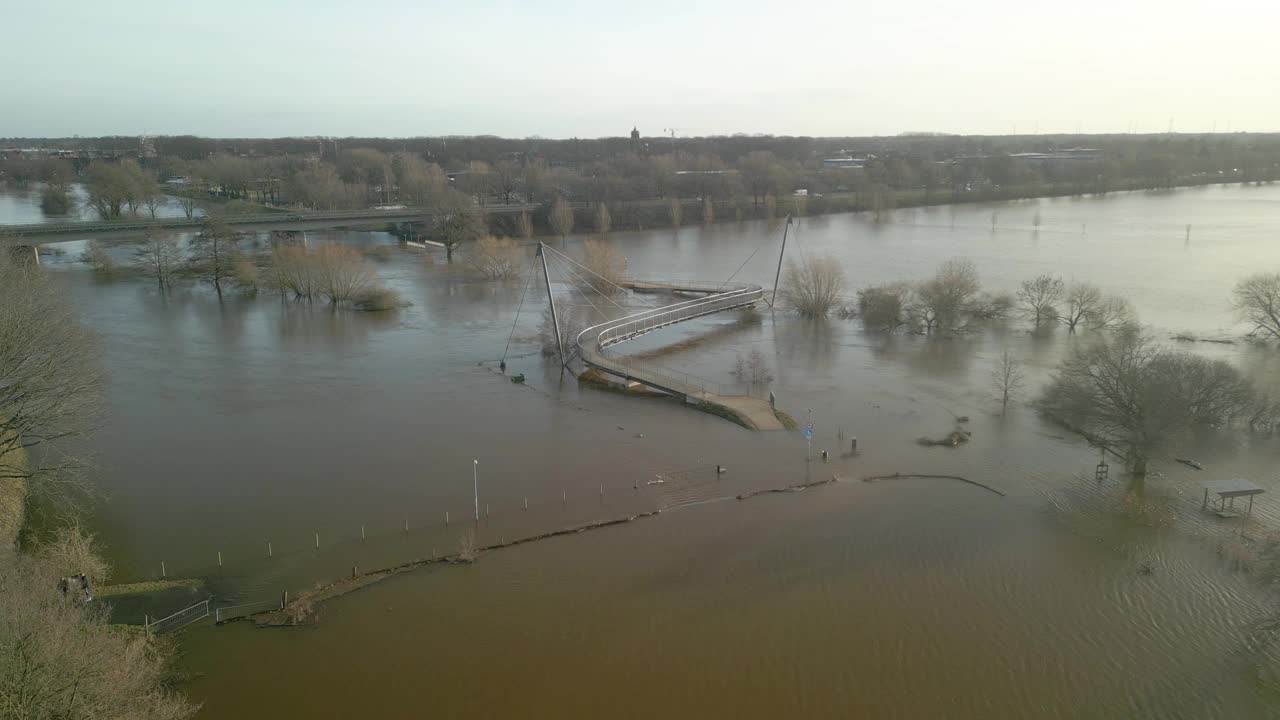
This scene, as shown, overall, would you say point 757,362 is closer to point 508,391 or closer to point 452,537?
point 508,391

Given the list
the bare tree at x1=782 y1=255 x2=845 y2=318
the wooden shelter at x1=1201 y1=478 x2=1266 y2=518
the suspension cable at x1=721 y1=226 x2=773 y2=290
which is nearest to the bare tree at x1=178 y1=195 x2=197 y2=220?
the suspension cable at x1=721 y1=226 x2=773 y2=290

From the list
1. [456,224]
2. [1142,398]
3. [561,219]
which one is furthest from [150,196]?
[1142,398]

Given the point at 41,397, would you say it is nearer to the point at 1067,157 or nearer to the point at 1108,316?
the point at 1108,316

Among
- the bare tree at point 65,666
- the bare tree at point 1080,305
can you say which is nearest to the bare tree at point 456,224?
the bare tree at point 1080,305

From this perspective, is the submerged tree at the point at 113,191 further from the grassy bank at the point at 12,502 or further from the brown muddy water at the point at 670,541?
the grassy bank at the point at 12,502

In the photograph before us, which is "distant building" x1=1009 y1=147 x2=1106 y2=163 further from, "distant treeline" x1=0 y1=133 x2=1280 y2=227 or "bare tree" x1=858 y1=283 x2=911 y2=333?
"bare tree" x1=858 y1=283 x2=911 y2=333

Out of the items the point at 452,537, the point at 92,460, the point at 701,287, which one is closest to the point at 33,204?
the point at 701,287
